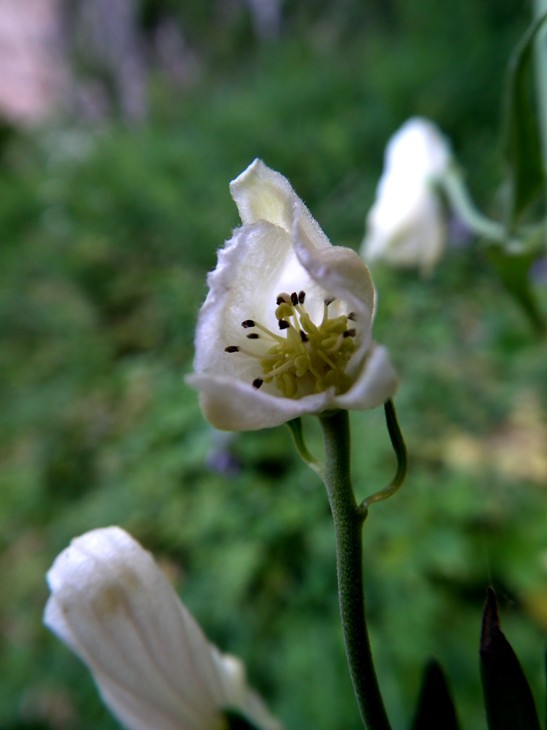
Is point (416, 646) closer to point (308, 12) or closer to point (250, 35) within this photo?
point (308, 12)

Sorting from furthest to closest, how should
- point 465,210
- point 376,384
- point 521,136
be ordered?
1. point 465,210
2. point 521,136
3. point 376,384

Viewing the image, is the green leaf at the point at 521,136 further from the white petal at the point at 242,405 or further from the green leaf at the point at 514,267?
the white petal at the point at 242,405

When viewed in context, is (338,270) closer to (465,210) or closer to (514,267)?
(514,267)

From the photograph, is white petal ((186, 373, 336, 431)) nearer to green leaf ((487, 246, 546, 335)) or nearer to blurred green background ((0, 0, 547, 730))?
blurred green background ((0, 0, 547, 730))

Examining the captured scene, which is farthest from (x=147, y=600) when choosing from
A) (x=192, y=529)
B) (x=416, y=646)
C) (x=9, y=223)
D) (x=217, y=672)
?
(x=9, y=223)

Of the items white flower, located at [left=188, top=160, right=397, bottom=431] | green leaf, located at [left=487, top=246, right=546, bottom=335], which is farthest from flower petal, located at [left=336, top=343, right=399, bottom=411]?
green leaf, located at [left=487, top=246, right=546, bottom=335]

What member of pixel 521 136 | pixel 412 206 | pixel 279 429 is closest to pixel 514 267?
pixel 521 136
